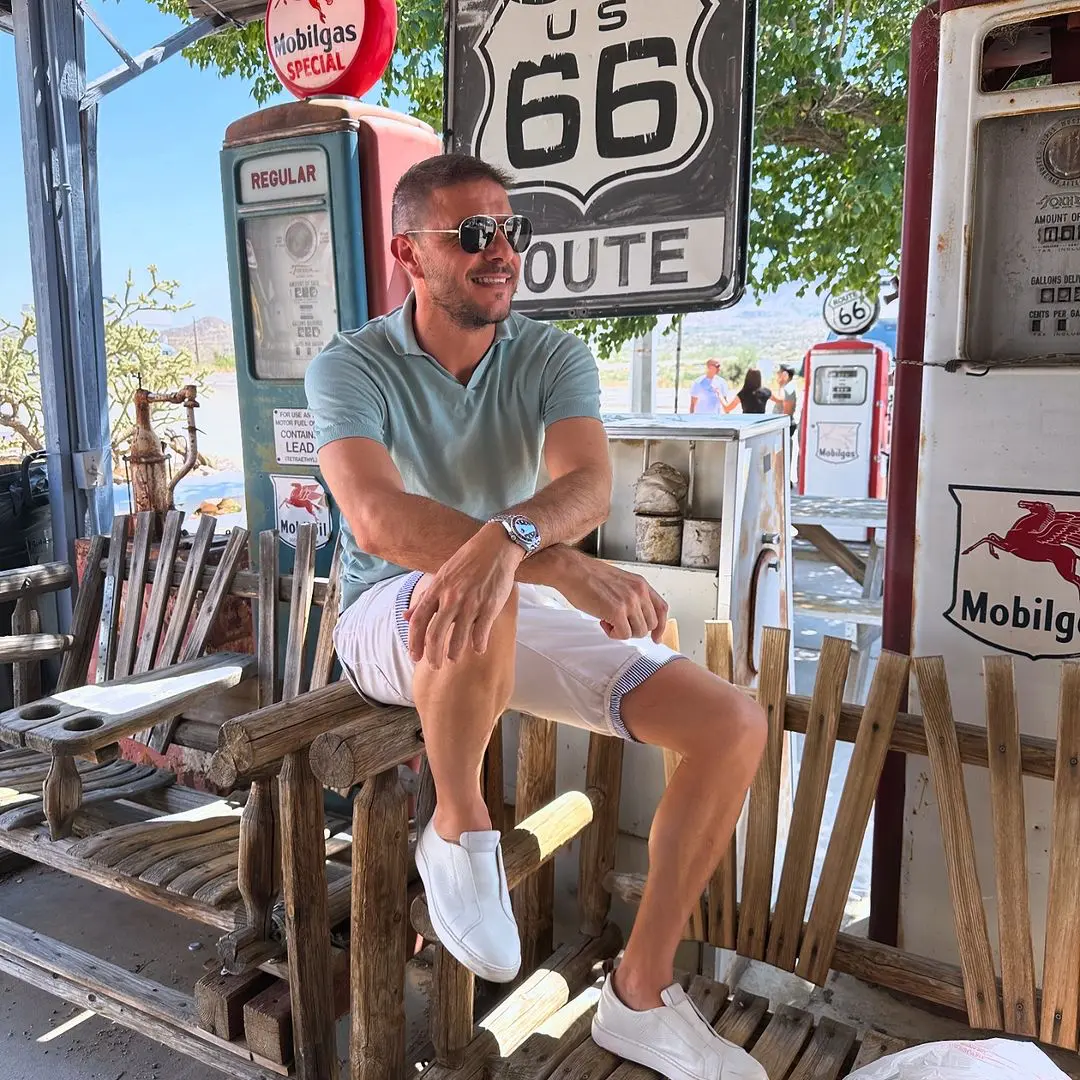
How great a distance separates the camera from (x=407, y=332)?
6.96 feet

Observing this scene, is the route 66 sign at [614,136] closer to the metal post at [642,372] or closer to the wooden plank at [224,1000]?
the wooden plank at [224,1000]

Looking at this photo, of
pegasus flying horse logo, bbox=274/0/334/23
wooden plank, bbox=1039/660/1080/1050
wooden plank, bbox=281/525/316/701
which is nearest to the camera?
wooden plank, bbox=1039/660/1080/1050

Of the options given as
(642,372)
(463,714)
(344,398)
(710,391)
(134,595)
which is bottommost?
(134,595)

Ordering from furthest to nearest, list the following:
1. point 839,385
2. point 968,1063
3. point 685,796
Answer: point 839,385 → point 685,796 → point 968,1063

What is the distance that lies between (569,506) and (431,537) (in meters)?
0.27

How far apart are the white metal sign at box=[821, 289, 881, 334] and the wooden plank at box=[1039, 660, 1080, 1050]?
31.1 ft

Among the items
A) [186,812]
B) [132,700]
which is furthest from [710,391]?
[132,700]

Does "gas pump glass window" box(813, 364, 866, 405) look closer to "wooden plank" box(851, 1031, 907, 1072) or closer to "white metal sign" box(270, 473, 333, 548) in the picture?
"white metal sign" box(270, 473, 333, 548)

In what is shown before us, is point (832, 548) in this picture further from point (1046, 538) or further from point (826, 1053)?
point (826, 1053)

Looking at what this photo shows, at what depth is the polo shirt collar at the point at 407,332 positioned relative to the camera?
6.93 feet

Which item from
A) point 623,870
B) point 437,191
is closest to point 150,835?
point 623,870

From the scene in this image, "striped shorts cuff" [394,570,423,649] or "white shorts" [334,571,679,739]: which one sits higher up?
"striped shorts cuff" [394,570,423,649]

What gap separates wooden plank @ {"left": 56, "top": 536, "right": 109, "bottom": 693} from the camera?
353 centimetres

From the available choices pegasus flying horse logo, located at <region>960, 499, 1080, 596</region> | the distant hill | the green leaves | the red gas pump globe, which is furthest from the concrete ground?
the distant hill
